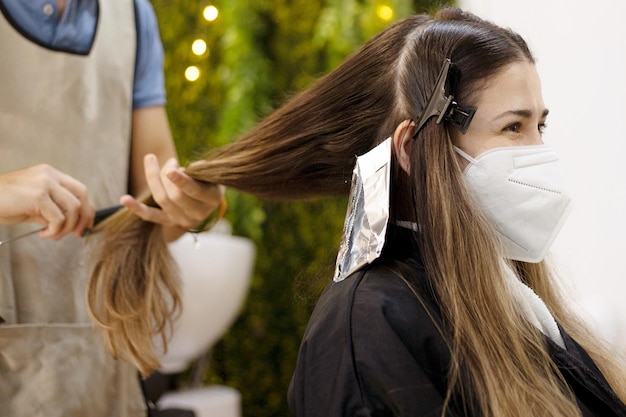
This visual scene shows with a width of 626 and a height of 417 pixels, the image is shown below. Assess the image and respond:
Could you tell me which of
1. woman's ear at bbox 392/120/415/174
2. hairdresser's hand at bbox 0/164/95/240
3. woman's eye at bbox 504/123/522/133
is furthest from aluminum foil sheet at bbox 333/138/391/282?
hairdresser's hand at bbox 0/164/95/240

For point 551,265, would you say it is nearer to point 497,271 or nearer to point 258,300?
point 497,271

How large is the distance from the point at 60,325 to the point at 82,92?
41 cm

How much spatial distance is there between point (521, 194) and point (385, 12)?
1697 millimetres

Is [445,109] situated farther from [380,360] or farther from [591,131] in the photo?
[591,131]

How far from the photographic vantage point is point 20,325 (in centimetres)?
137

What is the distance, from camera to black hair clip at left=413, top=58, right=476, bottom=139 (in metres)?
1.14

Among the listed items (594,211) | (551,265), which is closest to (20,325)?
(551,265)

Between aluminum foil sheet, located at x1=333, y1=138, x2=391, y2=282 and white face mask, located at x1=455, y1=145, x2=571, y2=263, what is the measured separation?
0.12 m

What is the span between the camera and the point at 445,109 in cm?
114

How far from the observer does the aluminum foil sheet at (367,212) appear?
3.68 ft

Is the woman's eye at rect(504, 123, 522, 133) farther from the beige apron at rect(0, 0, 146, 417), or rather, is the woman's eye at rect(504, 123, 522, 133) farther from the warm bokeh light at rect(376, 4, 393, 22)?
the warm bokeh light at rect(376, 4, 393, 22)

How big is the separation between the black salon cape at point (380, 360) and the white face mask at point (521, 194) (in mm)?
138

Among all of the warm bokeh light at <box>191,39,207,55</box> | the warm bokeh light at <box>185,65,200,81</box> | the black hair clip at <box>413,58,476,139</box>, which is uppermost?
the warm bokeh light at <box>191,39,207,55</box>

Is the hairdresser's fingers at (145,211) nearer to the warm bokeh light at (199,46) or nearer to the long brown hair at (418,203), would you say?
the long brown hair at (418,203)
